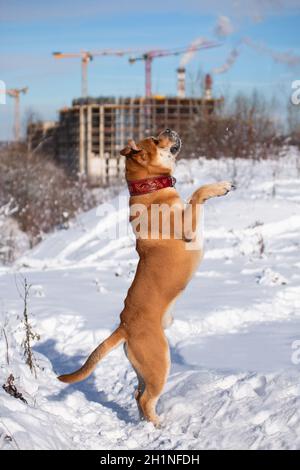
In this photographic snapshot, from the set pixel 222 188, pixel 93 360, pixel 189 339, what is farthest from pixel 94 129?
pixel 93 360

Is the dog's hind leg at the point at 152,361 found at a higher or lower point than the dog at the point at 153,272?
lower

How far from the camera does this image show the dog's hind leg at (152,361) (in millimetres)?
4500

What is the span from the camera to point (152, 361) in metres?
4.50

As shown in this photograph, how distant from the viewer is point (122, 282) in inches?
369

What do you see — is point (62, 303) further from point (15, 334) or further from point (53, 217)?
point (53, 217)

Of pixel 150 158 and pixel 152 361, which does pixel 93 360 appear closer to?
pixel 152 361

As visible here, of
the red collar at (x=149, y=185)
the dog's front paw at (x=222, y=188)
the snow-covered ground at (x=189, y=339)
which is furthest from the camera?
the red collar at (x=149, y=185)

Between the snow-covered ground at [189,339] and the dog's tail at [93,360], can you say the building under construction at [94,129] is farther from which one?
the dog's tail at [93,360]

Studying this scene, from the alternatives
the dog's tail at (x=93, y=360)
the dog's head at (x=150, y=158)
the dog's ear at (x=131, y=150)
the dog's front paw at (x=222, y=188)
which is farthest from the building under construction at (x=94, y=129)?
the dog's tail at (x=93, y=360)

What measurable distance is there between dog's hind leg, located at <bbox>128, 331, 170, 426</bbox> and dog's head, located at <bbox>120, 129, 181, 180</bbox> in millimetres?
1190

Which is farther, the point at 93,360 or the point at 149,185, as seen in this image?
the point at 149,185

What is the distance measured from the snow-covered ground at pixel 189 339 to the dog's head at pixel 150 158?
1704 mm

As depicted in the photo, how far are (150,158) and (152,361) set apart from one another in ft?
4.84
